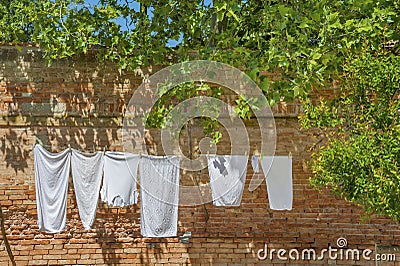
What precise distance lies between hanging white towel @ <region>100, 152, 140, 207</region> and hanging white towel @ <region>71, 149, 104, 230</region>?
0.32 feet

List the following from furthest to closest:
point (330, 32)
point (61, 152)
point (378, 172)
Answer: point (61, 152) < point (330, 32) < point (378, 172)

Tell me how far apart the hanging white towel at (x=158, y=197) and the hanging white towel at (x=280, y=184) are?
43.5 inches

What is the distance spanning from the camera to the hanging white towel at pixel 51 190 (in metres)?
5.98

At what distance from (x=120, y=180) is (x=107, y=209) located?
742 mm

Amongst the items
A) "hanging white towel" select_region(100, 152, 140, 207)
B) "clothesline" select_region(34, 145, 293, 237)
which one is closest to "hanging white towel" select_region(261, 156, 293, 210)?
"clothesline" select_region(34, 145, 293, 237)

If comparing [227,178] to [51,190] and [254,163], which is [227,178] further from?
[51,190]

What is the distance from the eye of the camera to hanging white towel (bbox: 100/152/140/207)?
19.5ft

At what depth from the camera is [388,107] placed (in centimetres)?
492

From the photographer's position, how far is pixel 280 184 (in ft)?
20.1

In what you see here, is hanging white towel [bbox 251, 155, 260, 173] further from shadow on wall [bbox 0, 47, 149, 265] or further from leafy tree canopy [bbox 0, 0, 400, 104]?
shadow on wall [bbox 0, 47, 149, 265]

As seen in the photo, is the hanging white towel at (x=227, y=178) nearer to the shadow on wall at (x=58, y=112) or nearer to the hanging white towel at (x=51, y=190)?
the shadow on wall at (x=58, y=112)

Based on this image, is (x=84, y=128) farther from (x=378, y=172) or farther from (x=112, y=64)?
(x=378, y=172)

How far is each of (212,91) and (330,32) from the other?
67.2 inches

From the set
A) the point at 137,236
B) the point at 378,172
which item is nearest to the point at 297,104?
the point at 378,172
